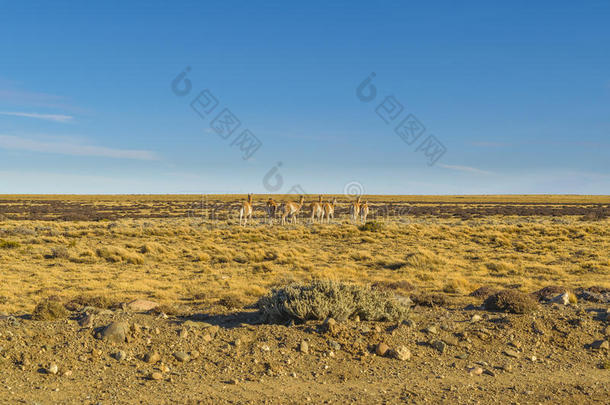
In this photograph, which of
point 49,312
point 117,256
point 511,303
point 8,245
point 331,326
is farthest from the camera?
point 8,245

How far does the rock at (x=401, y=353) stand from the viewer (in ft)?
20.4

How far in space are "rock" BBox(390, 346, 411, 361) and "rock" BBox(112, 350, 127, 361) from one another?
3638 mm

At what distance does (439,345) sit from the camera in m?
6.54

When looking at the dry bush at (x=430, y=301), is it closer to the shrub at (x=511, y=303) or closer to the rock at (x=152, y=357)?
the shrub at (x=511, y=303)

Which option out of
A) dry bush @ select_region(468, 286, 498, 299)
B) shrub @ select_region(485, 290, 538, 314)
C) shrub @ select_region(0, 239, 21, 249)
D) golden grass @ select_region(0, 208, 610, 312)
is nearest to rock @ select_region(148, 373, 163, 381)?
golden grass @ select_region(0, 208, 610, 312)

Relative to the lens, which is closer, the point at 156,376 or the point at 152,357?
the point at 156,376

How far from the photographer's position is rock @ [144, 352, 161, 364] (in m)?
5.94

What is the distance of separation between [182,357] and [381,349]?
2.74 m

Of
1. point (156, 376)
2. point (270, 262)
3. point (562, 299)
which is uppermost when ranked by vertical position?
point (562, 299)

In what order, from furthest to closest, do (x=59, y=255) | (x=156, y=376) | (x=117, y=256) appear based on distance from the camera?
(x=59, y=255) → (x=117, y=256) → (x=156, y=376)

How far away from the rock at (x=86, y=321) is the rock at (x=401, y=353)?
14.7 ft

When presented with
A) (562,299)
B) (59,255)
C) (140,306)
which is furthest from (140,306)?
(59,255)

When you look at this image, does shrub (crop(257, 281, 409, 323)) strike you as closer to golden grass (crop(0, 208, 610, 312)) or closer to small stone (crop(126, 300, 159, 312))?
small stone (crop(126, 300, 159, 312))

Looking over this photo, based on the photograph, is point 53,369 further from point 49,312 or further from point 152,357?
point 49,312
